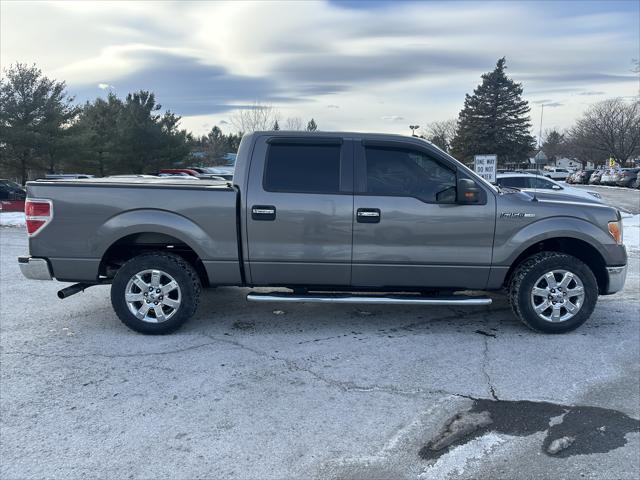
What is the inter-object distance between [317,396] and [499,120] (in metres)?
53.1

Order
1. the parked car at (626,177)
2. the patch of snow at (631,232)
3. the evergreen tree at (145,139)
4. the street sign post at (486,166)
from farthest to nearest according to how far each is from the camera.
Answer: the parked car at (626,177), the evergreen tree at (145,139), the street sign post at (486,166), the patch of snow at (631,232)

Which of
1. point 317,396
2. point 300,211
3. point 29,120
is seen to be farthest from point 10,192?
point 317,396

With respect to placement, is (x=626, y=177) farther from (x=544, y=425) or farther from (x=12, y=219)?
(x=544, y=425)

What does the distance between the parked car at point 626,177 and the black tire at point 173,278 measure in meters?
45.8

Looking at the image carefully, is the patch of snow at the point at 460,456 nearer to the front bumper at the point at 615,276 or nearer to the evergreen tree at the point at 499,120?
the front bumper at the point at 615,276

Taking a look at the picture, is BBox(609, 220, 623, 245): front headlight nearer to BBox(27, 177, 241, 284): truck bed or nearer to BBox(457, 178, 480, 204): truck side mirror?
BBox(457, 178, 480, 204): truck side mirror

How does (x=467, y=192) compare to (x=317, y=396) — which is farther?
(x=467, y=192)

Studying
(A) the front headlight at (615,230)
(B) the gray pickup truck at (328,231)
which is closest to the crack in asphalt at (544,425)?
(B) the gray pickup truck at (328,231)

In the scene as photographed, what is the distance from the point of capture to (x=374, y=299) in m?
5.09

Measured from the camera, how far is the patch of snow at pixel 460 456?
296 cm

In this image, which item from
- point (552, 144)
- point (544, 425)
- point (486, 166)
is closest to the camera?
point (544, 425)

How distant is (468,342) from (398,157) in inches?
75.6

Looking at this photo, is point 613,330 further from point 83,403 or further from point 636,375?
point 83,403

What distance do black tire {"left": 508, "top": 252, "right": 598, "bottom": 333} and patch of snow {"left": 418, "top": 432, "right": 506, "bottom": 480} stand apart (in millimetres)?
2058
